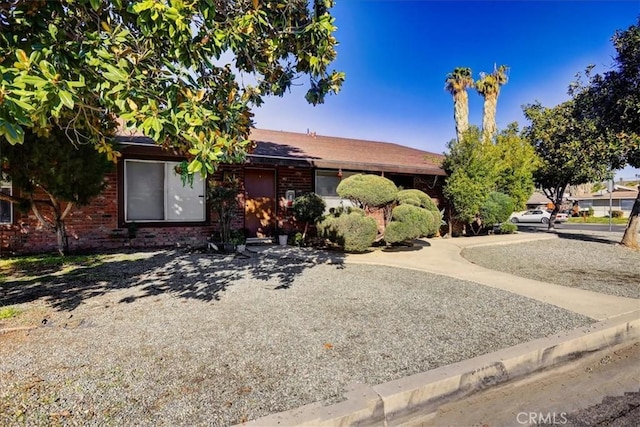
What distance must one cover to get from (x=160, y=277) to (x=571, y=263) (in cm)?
944

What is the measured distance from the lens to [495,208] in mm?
13031

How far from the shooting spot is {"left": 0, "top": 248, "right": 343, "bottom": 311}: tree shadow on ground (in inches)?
194

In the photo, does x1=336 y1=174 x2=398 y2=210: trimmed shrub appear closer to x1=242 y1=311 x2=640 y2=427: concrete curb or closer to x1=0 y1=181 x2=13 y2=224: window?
x1=242 y1=311 x2=640 y2=427: concrete curb

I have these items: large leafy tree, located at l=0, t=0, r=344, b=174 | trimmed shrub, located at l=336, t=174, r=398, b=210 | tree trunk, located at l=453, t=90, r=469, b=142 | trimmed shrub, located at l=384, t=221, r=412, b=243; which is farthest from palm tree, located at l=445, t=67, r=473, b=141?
large leafy tree, located at l=0, t=0, r=344, b=174

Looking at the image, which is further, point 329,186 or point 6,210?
point 329,186

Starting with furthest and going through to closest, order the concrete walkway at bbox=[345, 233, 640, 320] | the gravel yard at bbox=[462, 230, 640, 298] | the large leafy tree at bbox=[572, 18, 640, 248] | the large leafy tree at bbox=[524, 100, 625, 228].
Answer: the large leafy tree at bbox=[524, 100, 625, 228] → the large leafy tree at bbox=[572, 18, 640, 248] → the gravel yard at bbox=[462, 230, 640, 298] → the concrete walkway at bbox=[345, 233, 640, 320]

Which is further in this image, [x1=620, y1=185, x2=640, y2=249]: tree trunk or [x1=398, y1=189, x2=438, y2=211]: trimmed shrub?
[x1=620, y1=185, x2=640, y2=249]: tree trunk

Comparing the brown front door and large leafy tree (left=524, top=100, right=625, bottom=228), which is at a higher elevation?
large leafy tree (left=524, top=100, right=625, bottom=228)

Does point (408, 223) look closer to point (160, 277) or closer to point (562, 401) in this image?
point (160, 277)

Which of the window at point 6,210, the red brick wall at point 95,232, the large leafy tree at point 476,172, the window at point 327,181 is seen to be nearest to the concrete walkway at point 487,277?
the large leafy tree at point 476,172

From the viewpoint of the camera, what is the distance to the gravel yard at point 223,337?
2.44m

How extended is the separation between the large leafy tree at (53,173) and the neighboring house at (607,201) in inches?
2103

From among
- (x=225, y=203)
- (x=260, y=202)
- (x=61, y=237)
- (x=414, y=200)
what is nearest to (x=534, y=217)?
(x=414, y=200)

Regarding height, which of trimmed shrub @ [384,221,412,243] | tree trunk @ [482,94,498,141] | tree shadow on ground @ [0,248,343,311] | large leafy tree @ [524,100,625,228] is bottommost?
tree shadow on ground @ [0,248,343,311]
